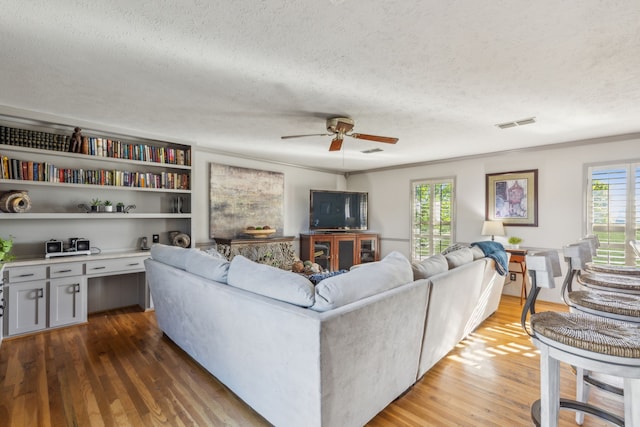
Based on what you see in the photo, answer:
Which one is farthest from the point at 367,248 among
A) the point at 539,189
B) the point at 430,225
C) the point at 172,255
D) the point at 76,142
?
the point at 76,142

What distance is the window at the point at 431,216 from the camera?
5691mm

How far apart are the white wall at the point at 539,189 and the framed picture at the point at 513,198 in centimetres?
8

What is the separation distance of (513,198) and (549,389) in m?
4.23

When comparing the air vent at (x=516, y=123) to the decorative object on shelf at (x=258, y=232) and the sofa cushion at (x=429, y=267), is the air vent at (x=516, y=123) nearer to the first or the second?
the sofa cushion at (x=429, y=267)

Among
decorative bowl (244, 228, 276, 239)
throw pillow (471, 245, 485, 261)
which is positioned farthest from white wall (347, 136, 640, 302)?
decorative bowl (244, 228, 276, 239)

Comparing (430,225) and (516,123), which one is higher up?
(516,123)

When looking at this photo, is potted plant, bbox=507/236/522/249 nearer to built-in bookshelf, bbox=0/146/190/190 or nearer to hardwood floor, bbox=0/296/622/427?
hardwood floor, bbox=0/296/622/427

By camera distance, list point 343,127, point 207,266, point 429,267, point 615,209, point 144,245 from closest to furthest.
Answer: point 207,266 < point 429,267 < point 343,127 < point 615,209 < point 144,245

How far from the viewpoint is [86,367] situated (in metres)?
2.50

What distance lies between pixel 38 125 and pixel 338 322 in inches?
159

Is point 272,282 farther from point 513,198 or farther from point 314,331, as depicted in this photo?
point 513,198

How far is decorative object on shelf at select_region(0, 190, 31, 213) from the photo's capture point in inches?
122

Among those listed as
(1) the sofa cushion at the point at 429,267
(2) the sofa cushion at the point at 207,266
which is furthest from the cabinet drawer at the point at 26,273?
(1) the sofa cushion at the point at 429,267

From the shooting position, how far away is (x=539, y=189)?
15.3 ft
